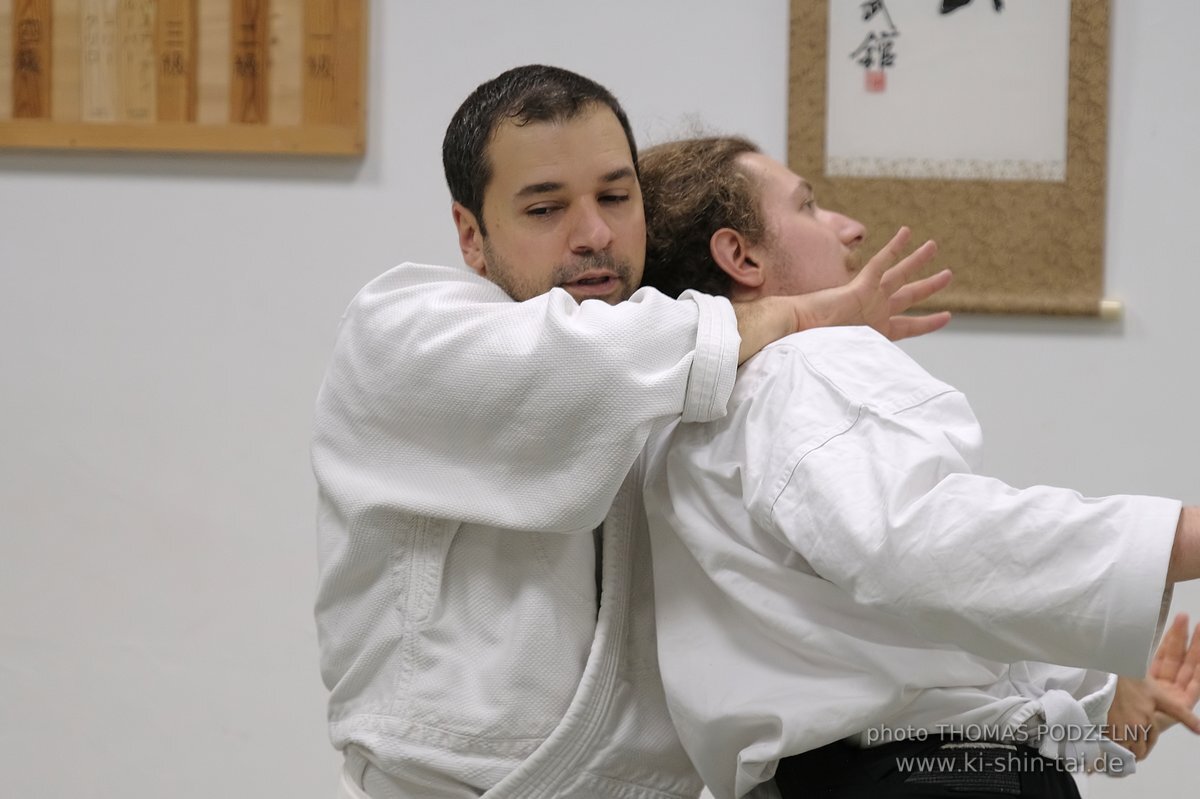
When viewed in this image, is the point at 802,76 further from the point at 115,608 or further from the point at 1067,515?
the point at 115,608

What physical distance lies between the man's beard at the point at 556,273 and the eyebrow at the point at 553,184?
0.27 feet

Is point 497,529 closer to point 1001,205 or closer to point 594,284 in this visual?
point 594,284

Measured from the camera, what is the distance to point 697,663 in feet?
3.71

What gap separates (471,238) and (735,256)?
12.9 inches

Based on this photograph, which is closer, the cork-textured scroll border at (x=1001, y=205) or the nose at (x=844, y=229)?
the nose at (x=844, y=229)

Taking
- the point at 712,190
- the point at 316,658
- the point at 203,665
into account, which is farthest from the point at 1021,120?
the point at 203,665

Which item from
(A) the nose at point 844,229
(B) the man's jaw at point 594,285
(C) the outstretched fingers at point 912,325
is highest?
(A) the nose at point 844,229

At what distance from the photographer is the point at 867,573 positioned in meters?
0.94

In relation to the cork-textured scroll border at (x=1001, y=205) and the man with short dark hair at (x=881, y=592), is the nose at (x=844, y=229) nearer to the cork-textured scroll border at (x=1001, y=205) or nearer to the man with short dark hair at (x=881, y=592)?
the man with short dark hair at (x=881, y=592)

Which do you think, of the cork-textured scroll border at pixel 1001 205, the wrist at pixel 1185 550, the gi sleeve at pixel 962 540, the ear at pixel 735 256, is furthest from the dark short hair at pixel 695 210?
the cork-textured scroll border at pixel 1001 205

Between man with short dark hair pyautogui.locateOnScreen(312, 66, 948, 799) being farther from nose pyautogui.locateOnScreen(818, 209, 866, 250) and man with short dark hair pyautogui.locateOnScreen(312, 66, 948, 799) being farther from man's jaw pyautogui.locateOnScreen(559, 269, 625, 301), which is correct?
nose pyautogui.locateOnScreen(818, 209, 866, 250)

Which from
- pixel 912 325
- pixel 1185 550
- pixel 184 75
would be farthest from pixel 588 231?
pixel 184 75

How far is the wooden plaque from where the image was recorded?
2432 mm

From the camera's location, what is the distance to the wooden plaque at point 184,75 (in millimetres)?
2432
